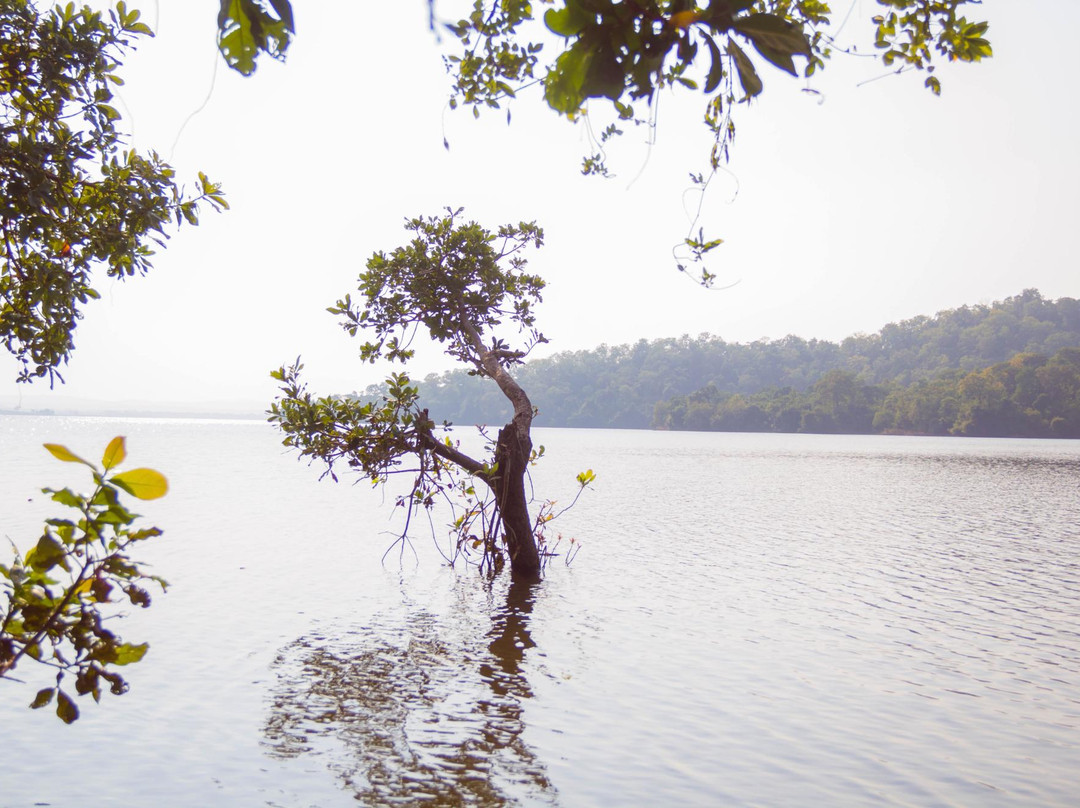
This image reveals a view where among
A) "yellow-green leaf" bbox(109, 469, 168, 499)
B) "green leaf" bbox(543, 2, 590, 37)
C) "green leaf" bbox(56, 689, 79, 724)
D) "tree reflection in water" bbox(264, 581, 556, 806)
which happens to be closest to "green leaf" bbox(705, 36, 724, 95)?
"green leaf" bbox(543, 2, 590, 37)

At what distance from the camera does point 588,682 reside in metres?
10.6

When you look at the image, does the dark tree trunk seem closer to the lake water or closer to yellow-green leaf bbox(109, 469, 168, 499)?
the lake water

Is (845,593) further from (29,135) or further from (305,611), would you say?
(29,135)

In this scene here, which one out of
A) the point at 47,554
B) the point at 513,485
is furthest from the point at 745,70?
the point at 513,485

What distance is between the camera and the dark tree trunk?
597 inches

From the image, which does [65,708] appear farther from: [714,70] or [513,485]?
[513,485]

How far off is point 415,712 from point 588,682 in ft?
7.80

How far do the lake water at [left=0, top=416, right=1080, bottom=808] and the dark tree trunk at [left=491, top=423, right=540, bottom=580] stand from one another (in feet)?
3.32

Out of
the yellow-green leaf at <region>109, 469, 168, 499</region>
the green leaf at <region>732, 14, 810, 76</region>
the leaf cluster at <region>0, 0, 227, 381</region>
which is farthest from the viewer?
the leaf cluster at <region>0, 0, 227, 381</region>

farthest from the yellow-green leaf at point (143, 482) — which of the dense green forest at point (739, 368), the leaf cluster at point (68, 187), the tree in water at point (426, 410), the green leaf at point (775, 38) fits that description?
the dense green forest at point (739, 368)

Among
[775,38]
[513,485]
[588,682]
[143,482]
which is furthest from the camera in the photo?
[513,485]

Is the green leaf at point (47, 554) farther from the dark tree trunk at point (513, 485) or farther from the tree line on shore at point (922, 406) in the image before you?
the tree line on shore at point (922, 406)

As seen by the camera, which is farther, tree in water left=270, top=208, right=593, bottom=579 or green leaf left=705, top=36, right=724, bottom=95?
tree in water left=270, top=208, right=593, bottom=579

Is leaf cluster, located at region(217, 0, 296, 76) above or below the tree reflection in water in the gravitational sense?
above
